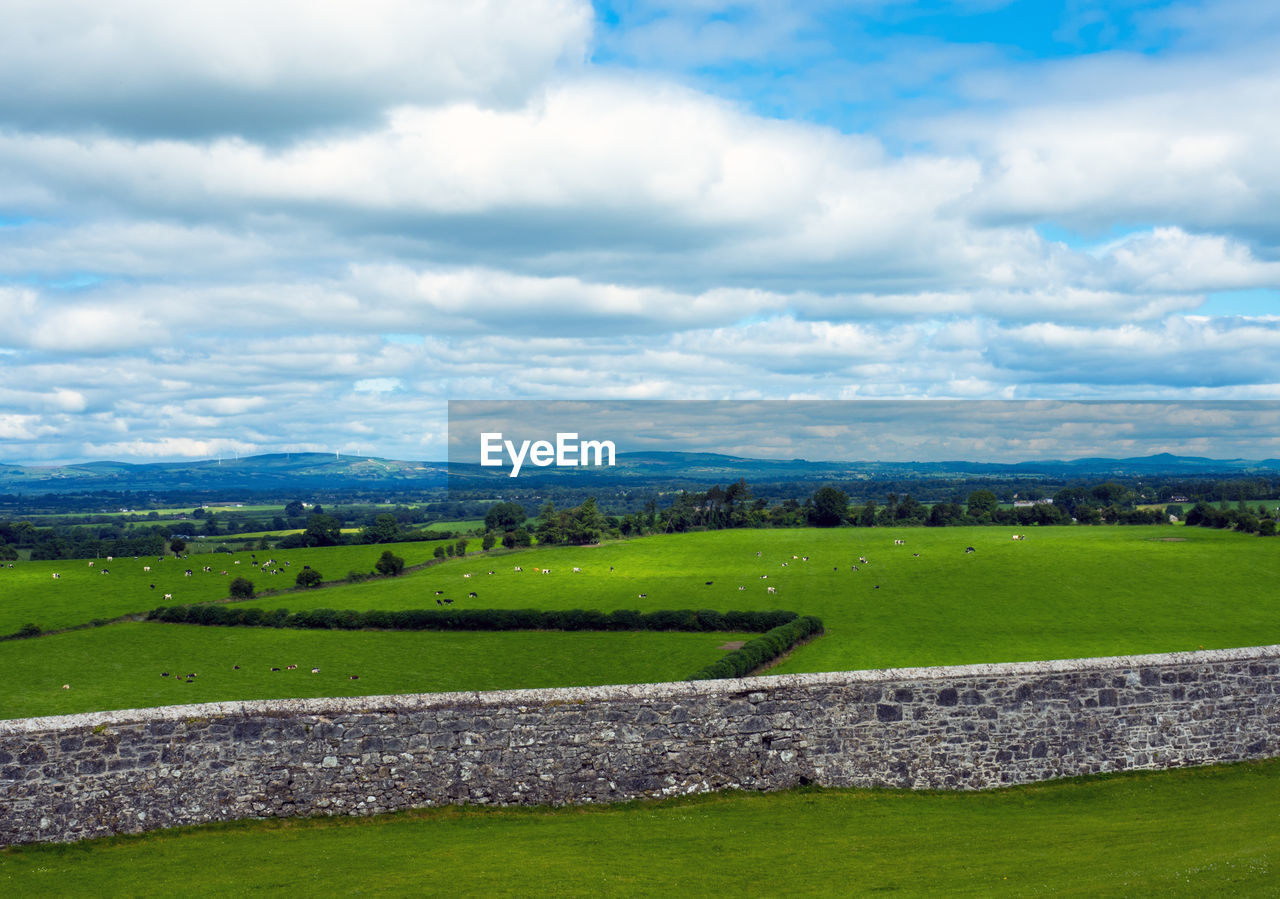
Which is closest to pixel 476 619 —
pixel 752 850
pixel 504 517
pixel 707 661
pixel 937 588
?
pixel 707 661

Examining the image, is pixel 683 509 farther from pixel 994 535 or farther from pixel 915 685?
pixel 915 685

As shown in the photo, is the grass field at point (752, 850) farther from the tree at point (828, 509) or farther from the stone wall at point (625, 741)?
the tree at point (828, 509)

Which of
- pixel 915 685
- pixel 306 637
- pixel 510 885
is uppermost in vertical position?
pixel 915 685

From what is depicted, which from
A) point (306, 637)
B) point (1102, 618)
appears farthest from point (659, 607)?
point (1102, 618)

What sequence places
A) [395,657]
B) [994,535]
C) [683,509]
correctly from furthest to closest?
[683,509] < [994,535] < [395,657]

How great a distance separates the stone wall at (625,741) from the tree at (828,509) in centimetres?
10236

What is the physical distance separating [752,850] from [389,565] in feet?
251

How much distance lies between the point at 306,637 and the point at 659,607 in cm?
2282

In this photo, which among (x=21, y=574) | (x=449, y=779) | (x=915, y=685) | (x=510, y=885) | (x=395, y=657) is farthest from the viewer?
(x=21, y=574)

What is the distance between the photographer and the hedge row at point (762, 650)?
36691 mm

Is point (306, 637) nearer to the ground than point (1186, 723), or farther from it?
nearer to the ground

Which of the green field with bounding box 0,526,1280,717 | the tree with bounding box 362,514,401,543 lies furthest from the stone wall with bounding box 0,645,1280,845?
the tree with bounding box 362,514,401,543

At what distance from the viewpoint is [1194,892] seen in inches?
339

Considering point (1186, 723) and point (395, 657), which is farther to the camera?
point (395, 657)
